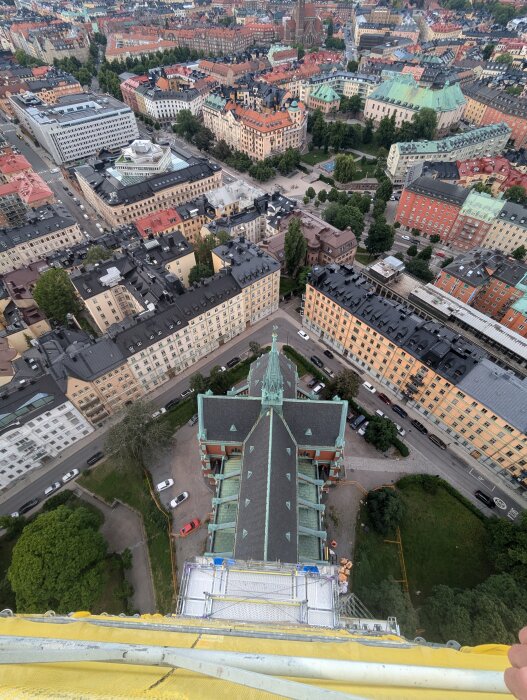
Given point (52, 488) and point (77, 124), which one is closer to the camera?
point (52, 488)

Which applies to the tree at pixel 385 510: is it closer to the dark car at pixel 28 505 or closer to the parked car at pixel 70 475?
the parked car at pixel 70 475

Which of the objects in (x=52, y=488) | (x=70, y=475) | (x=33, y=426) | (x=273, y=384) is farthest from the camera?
(x=70, y=475)

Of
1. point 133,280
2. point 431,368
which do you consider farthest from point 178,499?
point 431,368

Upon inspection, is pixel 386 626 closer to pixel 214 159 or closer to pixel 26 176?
pixel 26 176

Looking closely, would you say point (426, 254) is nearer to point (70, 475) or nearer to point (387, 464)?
point (387, 464)

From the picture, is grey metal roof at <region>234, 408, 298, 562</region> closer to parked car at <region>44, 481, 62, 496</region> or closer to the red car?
the red car

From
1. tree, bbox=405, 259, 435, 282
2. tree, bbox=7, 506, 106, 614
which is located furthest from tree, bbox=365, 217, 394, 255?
tree, bbox=7, 506, 106, 614
